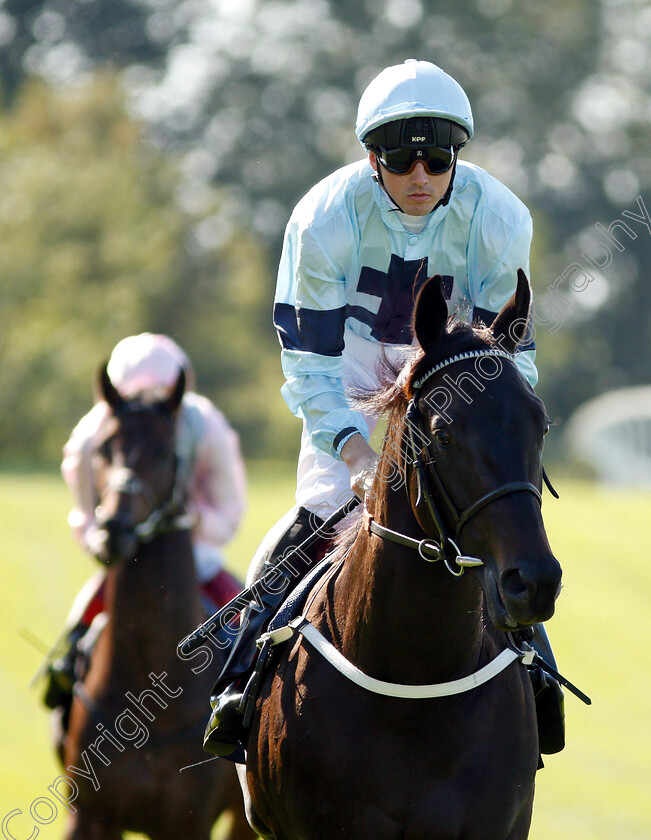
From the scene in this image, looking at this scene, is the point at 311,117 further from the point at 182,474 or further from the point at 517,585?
the point at 517,585

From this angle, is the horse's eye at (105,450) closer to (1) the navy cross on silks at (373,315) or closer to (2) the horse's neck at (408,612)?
(1) the navy cross on silks at (373,315)

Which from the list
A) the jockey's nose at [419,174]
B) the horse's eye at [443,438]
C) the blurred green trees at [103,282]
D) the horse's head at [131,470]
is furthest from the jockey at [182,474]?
the blurred green trees at [103,282]

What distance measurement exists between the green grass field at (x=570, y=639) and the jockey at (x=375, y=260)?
103 centimetres

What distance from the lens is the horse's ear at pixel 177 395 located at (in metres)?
5.89

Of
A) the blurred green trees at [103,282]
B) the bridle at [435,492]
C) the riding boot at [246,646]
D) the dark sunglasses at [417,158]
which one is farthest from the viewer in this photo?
the blurred green trees at [103,282]

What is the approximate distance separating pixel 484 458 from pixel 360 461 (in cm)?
68

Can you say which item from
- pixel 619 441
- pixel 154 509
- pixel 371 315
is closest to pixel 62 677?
pixel 154 509

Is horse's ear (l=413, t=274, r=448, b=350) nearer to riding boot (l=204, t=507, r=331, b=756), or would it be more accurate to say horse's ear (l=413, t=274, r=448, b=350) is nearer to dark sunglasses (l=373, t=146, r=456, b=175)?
dark sunglasses (l=373, t=146, r=456, b=175)

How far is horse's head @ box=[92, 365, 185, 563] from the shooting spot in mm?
5520

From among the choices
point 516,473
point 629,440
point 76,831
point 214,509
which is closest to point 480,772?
point 516,473

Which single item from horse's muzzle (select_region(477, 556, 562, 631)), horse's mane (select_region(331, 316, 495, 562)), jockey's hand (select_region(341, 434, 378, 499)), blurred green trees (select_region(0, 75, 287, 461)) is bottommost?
horse's muzzle (select_region(477, 556, 562, 631))

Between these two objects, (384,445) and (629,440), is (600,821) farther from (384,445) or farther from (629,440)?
(629,440)

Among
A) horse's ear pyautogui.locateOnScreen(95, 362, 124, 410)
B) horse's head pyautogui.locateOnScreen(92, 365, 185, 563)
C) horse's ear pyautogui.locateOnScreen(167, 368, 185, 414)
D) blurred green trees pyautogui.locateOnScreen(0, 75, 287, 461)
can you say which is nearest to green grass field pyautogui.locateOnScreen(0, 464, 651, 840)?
horse's head pyautogui.locateOnScreen(92, 365, 185, 563)

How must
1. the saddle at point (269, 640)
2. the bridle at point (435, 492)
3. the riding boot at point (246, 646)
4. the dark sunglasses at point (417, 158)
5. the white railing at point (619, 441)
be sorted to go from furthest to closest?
the white railing at point (619, 441) < the riding boot at point (246, 646) < the saddle at point (269, 640) < the dark sunglasses at point (417, 158) < the bridle at point (435, 492)
